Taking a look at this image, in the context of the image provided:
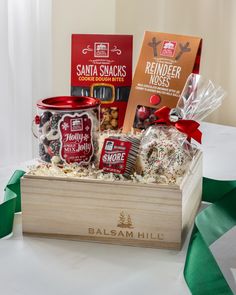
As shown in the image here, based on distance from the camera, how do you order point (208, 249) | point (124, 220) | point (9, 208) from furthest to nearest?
1. point (9, 208)
2. point (124, 220)
3. point (208, 249)

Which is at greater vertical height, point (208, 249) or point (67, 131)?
point (67, 131)

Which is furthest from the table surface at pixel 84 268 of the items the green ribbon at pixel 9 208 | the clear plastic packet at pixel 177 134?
the clear plastic packet at pixel 177 134

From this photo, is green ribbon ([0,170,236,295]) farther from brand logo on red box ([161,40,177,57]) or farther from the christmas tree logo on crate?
brand logo on red box ([161,40,177,57])

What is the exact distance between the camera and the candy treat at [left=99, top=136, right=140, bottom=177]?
3.64 ft

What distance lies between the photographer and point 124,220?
3.49ft

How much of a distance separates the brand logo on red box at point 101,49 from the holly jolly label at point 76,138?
12.5 inches

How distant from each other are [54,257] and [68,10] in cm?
248

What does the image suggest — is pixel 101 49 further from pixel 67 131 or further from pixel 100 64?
pixel 67 131

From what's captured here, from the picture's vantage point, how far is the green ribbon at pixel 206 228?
35.1 inches

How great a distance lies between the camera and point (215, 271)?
→ 2.95ft

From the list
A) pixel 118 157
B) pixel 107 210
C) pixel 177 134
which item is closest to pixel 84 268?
pixel 107 210

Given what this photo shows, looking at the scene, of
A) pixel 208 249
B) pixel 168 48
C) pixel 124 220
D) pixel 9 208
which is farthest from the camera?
pixel 168 48

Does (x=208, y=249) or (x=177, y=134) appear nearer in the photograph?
(x=208, y=249)

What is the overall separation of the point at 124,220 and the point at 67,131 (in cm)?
21
